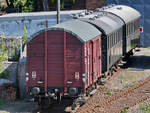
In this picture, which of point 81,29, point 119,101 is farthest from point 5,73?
point 119,101

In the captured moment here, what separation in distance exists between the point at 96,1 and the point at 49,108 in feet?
68.0

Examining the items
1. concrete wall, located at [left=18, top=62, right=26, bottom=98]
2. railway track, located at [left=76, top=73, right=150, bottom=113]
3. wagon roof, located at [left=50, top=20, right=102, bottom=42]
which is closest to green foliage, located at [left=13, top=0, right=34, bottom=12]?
concrete wall, located at [left=18, top=62, right=26, bottom=98]

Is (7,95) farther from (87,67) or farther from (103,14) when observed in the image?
(103,14)

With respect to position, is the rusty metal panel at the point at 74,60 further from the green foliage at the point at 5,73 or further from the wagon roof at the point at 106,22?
the green foliage at the point at 5,73

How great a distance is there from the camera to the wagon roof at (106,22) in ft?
58.9

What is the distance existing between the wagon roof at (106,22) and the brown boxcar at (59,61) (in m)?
2.64

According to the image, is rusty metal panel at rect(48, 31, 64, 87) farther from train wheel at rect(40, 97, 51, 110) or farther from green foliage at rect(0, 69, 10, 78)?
green foliage at rect(0, 69, 10, 78)

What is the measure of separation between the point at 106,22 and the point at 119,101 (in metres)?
4.47

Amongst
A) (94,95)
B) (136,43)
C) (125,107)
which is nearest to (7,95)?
(94,95)

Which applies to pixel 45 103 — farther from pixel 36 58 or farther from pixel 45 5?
pixel 45 5

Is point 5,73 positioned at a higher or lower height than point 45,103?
higher

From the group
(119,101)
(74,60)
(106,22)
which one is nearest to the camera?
(74,60)

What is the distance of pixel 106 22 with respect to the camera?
63.3 ft

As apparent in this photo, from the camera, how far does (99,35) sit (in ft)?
56.4
